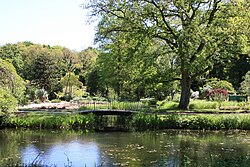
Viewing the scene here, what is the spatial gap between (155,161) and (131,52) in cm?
1465

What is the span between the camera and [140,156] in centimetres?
1368

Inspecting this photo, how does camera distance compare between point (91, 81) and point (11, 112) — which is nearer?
point (11, 112)

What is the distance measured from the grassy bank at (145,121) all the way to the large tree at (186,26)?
173 inches

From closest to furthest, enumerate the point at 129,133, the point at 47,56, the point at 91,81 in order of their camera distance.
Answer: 1. the point at 129,133
2. the point at 91,81
3. the point at 47,56

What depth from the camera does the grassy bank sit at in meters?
20.9

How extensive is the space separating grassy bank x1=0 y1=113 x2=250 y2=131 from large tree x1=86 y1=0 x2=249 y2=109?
4.39m

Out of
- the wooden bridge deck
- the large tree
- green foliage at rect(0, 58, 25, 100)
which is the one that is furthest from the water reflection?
the large tree

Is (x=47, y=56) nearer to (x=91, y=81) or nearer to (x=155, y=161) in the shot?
(x=91, y=81)

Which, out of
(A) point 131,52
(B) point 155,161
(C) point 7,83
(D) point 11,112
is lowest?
(B) point 155,161

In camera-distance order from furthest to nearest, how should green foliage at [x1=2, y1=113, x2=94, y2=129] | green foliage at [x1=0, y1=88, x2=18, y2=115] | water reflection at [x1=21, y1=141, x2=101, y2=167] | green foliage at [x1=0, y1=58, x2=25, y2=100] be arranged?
green foliage at [x1=2, y1=113, x2=94, y2=129] → green foliage at [x1=0, y1=58, x2=25, y2=100] → green foliage at [x1=0, y1=88, x2=18, y2=115] → water reflection at [x1=21, y1=141, x2=101, y2=167]

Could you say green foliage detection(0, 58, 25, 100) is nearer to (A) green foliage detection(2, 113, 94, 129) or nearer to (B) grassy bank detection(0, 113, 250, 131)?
(A) green foliage detection(2, 113, 94, 129)

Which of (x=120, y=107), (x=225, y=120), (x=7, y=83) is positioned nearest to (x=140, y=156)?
(x=225, y=120)

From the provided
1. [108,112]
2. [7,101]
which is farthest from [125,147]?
[7,101]

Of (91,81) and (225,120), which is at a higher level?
(91,81)
